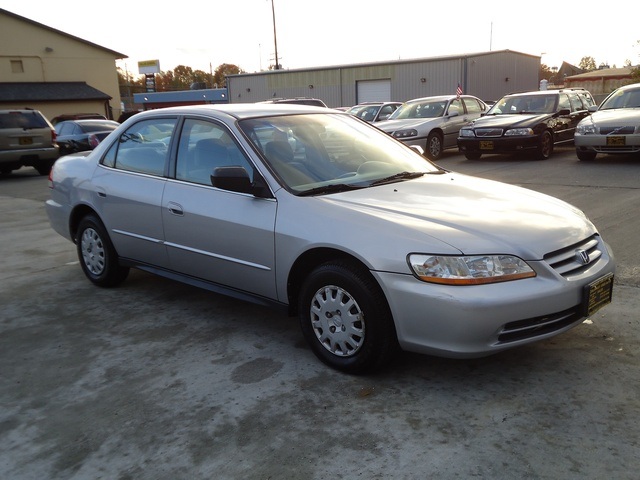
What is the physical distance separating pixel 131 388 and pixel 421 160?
8.92 feet

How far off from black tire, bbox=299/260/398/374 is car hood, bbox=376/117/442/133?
36.1 feet

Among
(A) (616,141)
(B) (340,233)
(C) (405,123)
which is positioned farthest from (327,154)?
(C) (405,123)

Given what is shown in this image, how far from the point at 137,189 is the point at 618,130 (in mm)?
9727

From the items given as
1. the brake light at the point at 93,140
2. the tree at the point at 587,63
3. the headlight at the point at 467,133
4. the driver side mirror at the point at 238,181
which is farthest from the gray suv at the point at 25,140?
the tree at the point at 587,63

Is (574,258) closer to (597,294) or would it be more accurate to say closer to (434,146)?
(597,294)

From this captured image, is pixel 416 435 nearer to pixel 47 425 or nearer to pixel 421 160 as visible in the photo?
pixel 47 425

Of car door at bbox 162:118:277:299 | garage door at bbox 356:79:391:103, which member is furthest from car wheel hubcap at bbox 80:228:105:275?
garage door at bbox 356:79:391:103

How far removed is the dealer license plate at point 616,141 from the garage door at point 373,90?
2509 centimetres

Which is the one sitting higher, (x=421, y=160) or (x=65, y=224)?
(x=421, y=160)

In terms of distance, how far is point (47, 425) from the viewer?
3078mm

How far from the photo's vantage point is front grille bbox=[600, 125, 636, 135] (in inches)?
435

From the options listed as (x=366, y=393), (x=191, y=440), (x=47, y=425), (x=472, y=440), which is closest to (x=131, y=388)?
(x=47, y=425)

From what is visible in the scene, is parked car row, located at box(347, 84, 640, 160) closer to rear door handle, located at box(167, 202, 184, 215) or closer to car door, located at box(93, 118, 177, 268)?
car door, located at box(93, 118, 177, 268)

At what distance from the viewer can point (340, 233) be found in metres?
3.36
